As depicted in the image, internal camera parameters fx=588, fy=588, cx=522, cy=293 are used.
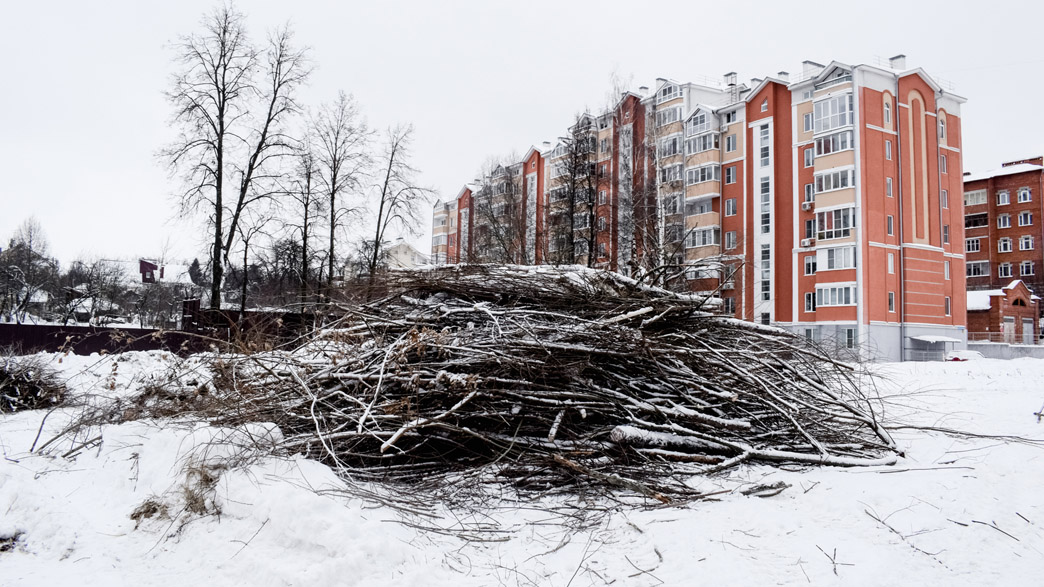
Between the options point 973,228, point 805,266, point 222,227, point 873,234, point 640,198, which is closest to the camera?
point 222,227

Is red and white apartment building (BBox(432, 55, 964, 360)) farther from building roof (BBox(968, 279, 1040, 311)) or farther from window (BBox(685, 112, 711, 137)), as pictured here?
building roof (BBox(968, 279, 1040, 311))

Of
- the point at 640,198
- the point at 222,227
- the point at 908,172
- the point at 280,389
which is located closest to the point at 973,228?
Answer: the point at 908,172

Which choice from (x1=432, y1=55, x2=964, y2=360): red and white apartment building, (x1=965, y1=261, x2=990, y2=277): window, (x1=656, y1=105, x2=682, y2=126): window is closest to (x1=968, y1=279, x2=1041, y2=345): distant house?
(x1=432, y1=55, x2=964, y2=360): red and white apartment building

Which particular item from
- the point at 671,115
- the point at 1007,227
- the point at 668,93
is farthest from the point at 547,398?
the point at 1007,227

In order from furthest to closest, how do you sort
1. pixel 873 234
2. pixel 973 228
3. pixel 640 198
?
pixel 973 228 → pixel 873 234 → pixel 640 198

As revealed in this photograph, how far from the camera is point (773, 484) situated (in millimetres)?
4176

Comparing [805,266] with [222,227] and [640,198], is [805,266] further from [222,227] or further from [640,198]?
[222,227]

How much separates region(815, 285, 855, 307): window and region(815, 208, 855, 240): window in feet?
7.33

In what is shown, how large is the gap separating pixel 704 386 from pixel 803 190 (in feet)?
85.5

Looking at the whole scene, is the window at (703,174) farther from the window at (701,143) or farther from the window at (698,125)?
the window at (698,125)

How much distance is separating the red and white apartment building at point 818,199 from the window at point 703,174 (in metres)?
0.07

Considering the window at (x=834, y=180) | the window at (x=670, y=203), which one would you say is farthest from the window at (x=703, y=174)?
the window at (x=834, y=180)

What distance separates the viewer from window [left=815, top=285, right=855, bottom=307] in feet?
82.1

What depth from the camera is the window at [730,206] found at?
1227 inches
